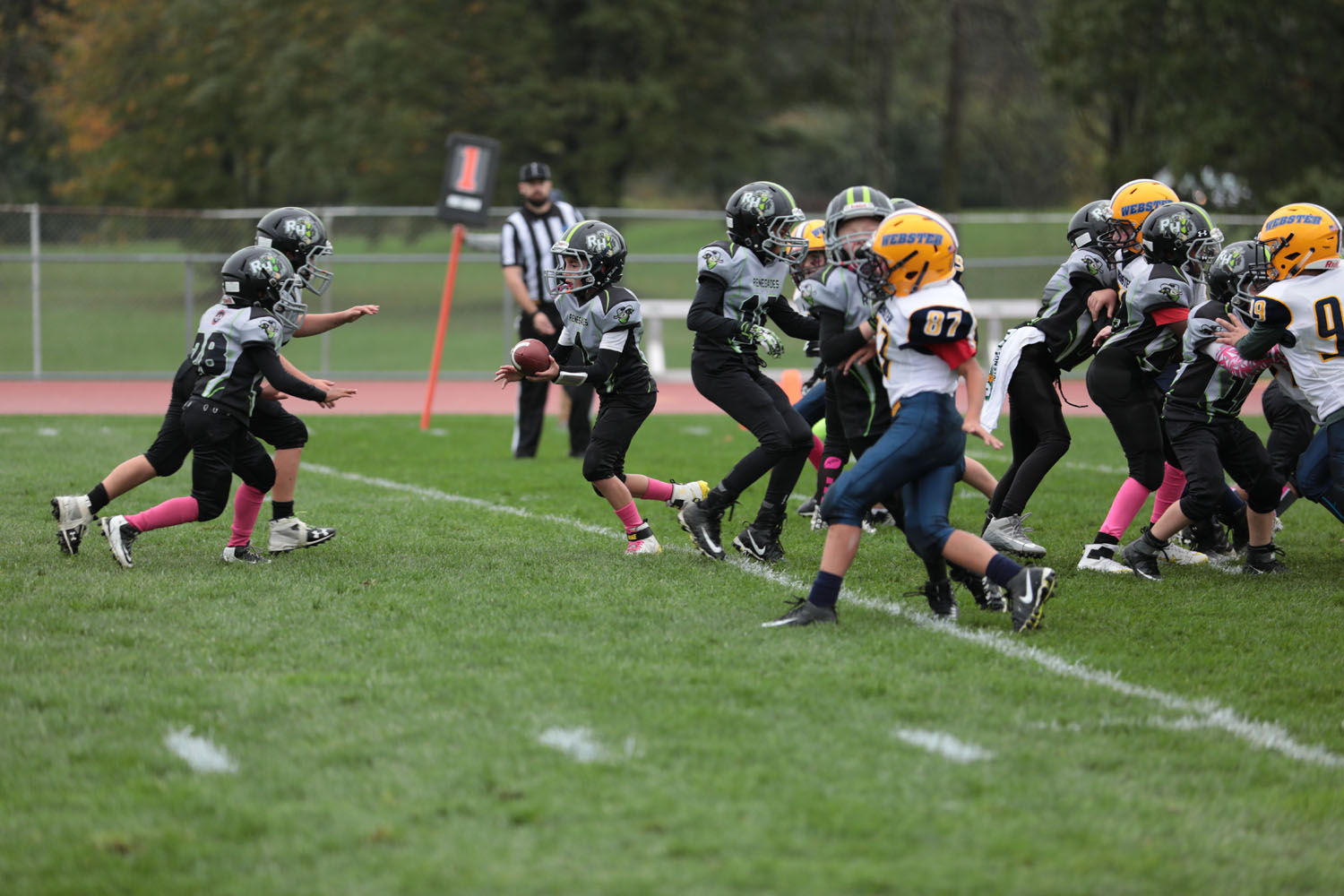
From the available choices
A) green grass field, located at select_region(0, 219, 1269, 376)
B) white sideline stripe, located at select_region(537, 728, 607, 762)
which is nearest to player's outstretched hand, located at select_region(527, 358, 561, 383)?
white sideline stripe, located at select_region(537, 728, 607, 762)

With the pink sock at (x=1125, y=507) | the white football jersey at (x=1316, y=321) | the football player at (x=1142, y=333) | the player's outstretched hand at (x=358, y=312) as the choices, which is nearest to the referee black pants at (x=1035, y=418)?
the football player at (x=1142, y=333)

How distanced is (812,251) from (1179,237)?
178 cm

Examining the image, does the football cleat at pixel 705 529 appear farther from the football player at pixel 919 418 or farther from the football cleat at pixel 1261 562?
the football cleat at pixel 1261 562

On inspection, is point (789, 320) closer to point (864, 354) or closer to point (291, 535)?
point (864, 354)

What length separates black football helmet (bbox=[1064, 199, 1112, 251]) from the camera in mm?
6777

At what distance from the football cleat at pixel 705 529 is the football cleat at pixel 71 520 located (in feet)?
9.42

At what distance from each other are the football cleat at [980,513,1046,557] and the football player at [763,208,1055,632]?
1536mm

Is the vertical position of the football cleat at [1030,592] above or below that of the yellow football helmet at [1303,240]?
below

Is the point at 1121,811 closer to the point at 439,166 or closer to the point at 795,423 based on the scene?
the point at 795,423

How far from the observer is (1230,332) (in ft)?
20.7

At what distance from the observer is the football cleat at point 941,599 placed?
551cm

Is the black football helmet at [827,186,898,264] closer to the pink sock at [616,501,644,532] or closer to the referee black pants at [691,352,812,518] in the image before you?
the referee black pants at [691,352,812,518]

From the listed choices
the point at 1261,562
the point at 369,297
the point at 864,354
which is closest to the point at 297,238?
the point at 864,354

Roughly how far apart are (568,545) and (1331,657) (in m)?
3.56
